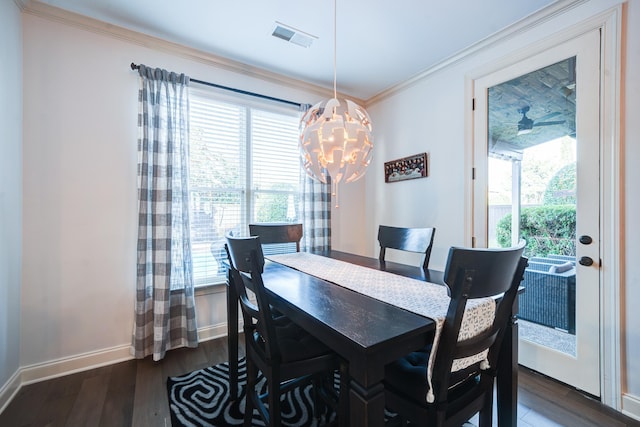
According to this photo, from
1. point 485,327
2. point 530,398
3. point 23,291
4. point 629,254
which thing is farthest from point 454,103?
point 23,291

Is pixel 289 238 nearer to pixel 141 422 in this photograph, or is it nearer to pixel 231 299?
pixel 231 299

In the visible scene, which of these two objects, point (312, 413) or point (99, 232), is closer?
point (312, 413)

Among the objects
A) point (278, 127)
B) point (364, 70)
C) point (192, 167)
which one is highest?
point (364, 70)

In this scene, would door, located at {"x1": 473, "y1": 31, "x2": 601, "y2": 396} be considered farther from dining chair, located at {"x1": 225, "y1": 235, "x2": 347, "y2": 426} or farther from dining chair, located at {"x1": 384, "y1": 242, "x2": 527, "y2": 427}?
dining chair, located at {"x1": 225, "y1": 235, "x2": 347, "y2": 426}

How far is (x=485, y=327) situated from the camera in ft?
3.42

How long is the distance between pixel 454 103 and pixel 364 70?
95 centimetres

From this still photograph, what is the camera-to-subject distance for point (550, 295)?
1.93 m

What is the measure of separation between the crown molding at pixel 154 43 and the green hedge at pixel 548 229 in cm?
241

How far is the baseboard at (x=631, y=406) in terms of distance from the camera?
1533 mm

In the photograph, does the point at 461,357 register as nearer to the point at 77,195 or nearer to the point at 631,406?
the point at 631,406

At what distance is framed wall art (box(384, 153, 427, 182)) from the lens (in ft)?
9.24

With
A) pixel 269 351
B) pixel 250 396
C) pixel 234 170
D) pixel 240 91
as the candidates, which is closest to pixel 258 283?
pixel 269 351

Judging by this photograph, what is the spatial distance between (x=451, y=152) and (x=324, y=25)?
5.12 feet

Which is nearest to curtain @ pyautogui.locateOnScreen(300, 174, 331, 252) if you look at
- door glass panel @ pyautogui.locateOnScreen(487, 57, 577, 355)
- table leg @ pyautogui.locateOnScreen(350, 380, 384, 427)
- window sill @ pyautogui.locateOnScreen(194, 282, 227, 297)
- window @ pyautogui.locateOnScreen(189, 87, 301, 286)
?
window @ pyautogui.locateOnScreen(189, 87, 301, 286)
